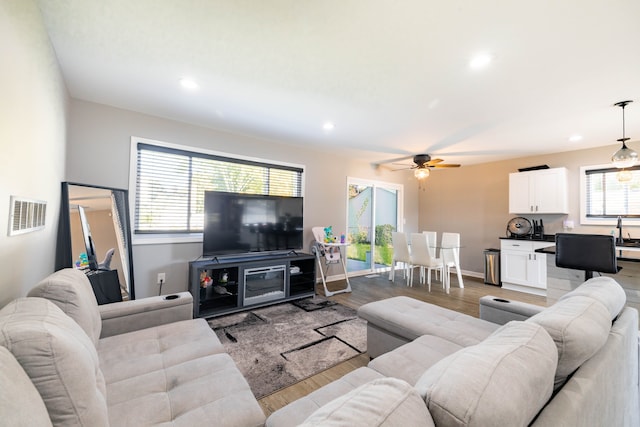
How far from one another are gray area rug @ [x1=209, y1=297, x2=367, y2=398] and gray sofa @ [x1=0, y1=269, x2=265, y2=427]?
640 mm

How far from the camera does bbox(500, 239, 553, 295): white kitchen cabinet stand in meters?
4.49

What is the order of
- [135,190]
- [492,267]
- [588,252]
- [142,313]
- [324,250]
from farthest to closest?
[492,267]
[324,250]
[135,190]
[588,252]
[142,313]

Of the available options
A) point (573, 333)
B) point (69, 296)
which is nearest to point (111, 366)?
point (69, 296)

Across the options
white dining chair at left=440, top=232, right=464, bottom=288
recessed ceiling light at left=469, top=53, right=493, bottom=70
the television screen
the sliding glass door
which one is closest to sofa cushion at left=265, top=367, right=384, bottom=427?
recessed ceiling light at left=469, top=53, right=493, bottom=70

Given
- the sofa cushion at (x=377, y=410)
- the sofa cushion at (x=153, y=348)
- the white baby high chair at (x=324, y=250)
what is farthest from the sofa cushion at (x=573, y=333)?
the white baby high chair at (x=324, y=250)

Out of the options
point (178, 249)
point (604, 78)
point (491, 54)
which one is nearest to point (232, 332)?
point (178, 249)

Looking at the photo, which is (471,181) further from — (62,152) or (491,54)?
(62,152)

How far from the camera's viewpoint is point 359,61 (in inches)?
84.1

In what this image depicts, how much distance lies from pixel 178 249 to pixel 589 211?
21.0 feet

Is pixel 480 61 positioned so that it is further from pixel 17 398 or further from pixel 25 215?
pixel 25 215

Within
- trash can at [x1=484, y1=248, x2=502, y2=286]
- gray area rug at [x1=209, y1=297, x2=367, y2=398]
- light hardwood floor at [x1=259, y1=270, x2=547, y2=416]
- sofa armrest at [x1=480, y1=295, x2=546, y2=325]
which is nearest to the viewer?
sofa armrest at [x1=480, y1=295, x2=546, y2=325]

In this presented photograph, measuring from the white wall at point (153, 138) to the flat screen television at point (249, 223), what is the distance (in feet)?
1.42

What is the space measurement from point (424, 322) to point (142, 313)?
80.2 inches

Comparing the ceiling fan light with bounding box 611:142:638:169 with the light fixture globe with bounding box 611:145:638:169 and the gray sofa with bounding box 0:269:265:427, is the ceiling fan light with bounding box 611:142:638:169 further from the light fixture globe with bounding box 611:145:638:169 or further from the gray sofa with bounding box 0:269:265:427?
the gray sofa with bounding box 0:269:265:427
